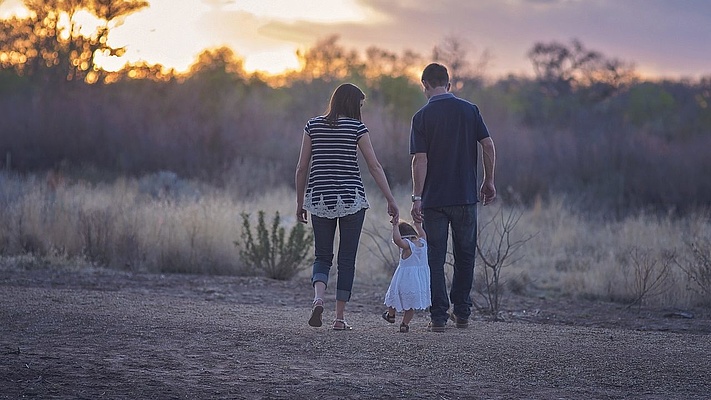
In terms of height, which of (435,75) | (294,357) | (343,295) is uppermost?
(435,75)

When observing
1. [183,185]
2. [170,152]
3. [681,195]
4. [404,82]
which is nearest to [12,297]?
[183,185]

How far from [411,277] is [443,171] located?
2.76ft

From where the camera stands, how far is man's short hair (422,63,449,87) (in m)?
7.61

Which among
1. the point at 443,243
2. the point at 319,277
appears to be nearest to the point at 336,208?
the point at 319,277

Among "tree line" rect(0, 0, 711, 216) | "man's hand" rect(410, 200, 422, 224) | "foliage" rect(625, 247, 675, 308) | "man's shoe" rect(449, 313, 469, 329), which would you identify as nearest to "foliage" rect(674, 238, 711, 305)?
"foliage" rect(625, 247, 675, 308)

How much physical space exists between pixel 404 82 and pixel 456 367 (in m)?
27.8

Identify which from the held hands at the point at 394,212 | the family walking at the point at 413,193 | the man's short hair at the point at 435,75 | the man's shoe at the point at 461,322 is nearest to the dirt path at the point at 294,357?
the man's shoe at the point at 461,322

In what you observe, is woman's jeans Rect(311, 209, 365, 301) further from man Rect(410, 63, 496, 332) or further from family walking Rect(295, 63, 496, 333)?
man Rect(410, 63, 496, 332)

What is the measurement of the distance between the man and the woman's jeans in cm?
51

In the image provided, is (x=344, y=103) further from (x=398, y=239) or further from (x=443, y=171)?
(x=398, y=239)

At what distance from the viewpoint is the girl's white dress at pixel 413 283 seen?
7.48 metres

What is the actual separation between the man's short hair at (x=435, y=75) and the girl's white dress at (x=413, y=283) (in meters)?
1.21

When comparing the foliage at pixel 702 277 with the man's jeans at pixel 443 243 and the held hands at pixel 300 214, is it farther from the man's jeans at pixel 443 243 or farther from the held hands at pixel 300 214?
the held hands at pixel 300 214

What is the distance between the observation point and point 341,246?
749 centimetres
